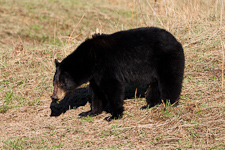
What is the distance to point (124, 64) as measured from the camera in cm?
520

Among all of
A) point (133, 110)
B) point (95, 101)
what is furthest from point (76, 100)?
point (133, 110)

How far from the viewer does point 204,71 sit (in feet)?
21.3

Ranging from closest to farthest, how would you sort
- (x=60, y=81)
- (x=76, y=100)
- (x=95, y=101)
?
(x=60, y=81)
(x=95, y=101)
(x=76, y=100)

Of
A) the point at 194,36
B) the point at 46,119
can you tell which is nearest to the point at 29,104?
the point at 46,119

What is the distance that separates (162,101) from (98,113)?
1.25 meters

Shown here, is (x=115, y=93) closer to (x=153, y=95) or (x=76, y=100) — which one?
(x=153, y=95)

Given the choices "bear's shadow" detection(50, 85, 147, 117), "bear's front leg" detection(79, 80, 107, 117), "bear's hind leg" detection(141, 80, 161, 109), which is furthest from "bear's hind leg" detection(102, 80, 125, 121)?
"bear's shadow" detection(50, 85, 147, 117)

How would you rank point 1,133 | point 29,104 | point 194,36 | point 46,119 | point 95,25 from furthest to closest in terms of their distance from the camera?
point 95,25 < point 194,36 < point 29,104 < point 46,119 < point 1,133

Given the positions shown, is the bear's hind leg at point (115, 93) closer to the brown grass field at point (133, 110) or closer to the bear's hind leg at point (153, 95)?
the brown grass field at point (133, 110)

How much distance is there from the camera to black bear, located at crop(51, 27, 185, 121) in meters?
5.11

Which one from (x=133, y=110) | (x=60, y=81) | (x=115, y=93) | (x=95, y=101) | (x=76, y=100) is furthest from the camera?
(x=76, y=100)

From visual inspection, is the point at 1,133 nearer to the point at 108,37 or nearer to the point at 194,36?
the point at 108,37

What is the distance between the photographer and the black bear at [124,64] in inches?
201

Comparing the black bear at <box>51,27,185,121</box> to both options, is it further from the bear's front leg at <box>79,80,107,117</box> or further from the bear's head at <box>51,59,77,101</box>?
the bear's front leg at <box>79,80,107,117</box>
